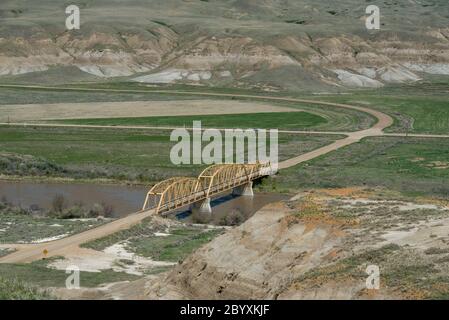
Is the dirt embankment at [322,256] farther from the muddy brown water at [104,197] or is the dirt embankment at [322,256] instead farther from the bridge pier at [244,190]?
the bridge pier at [244,190]

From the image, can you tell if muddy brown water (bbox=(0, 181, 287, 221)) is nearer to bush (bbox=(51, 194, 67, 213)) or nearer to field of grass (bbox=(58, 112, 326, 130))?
bush (bbox=(51, 194, 67, 213))

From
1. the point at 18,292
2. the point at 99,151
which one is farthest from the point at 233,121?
the point at 18,292

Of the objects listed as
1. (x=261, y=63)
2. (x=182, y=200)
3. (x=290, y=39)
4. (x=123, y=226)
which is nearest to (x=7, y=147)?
(x=182, y=200)
